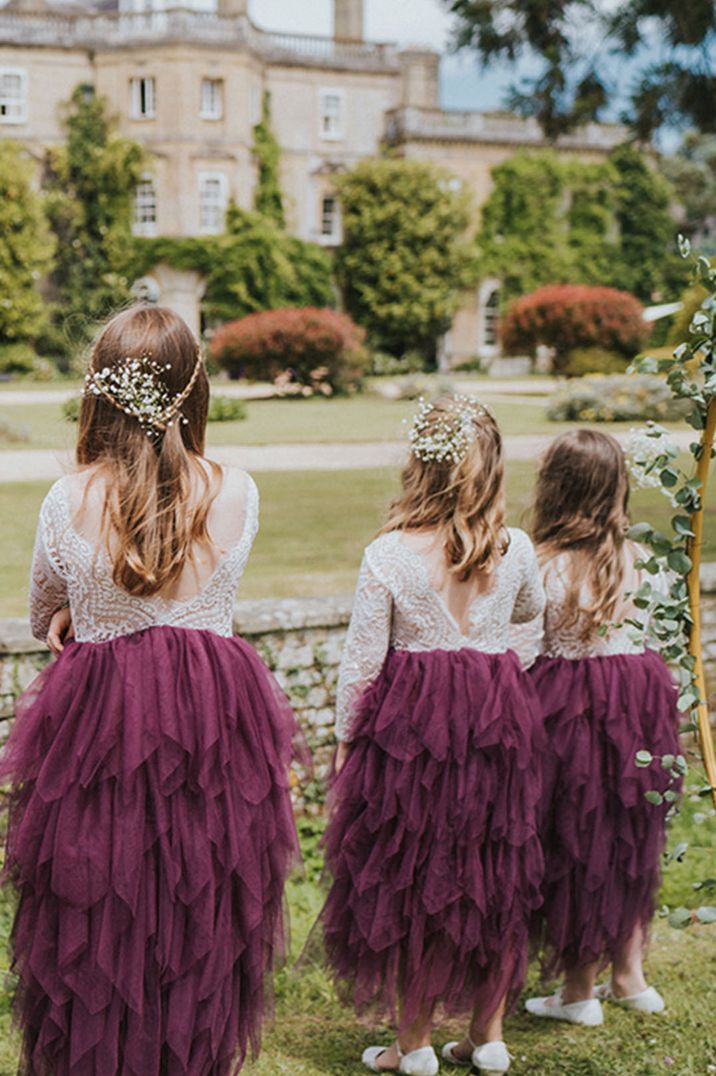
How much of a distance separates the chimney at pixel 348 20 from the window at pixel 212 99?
13.9 feet

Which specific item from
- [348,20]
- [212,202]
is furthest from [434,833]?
[348,20]

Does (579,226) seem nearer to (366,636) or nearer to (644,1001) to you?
(644,1001)

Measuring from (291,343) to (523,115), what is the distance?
14284 millimetres

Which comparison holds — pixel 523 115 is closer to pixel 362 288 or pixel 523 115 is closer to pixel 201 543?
pixel 201 543

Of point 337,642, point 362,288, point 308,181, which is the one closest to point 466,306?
point 362,288

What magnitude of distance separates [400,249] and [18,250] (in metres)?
8.67

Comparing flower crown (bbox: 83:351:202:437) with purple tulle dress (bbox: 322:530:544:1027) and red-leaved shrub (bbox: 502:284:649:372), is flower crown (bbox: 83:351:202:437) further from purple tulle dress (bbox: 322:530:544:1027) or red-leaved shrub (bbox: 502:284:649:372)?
red-leaved shrub (bbox: 502:284:649:372)

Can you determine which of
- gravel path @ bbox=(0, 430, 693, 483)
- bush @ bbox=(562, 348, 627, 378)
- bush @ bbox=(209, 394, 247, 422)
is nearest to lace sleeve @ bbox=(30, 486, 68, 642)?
gravel path @ bbox=(0, 430, 693, 483)

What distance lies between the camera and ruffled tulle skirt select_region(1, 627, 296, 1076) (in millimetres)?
2002

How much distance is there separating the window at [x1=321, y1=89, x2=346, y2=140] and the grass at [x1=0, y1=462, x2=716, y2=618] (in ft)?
71.3

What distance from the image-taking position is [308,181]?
102ft

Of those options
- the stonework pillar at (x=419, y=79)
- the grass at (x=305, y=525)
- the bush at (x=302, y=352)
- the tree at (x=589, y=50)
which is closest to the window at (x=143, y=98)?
the stonework pillar at (x=419, y=79)

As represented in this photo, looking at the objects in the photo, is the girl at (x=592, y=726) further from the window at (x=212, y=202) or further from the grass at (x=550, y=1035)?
the window at (x=212, y=202)

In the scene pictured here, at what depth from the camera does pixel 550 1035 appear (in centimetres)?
280
